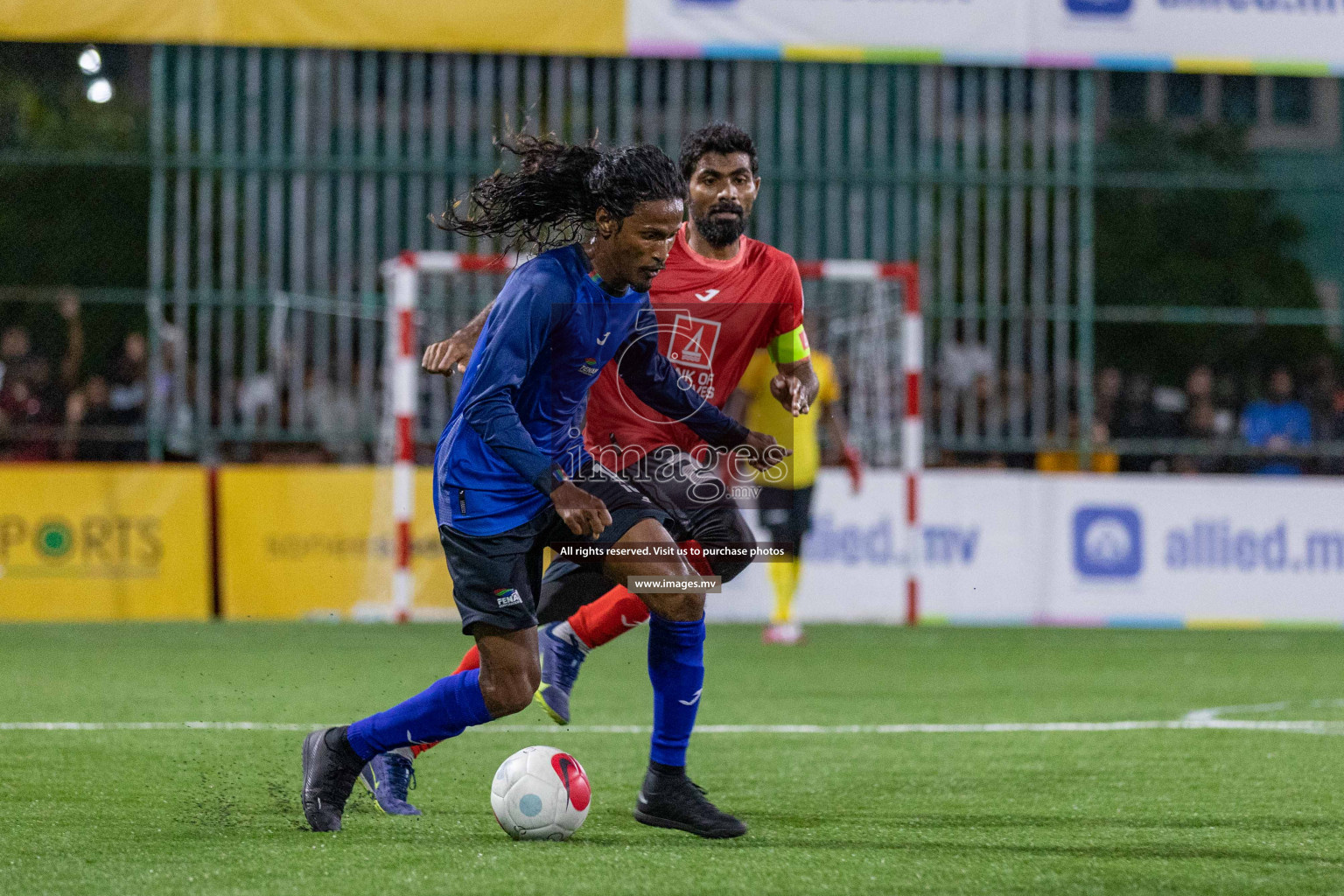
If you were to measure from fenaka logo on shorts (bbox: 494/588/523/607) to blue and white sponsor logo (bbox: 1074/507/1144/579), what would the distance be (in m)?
9.14

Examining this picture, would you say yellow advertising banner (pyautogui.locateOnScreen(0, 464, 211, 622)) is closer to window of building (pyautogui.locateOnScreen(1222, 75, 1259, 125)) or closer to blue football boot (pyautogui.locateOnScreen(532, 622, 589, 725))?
blue football boot (pyautogui.locateOnScreen(532, 622, 589, 725))

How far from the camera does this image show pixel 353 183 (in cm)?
1364

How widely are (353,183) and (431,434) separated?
2.11 meters

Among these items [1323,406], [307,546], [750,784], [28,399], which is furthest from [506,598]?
[1323,406]

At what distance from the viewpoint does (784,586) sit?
1133cm

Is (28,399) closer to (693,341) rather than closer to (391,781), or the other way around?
(693,341)

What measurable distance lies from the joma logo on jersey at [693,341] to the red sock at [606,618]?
80 centimetres

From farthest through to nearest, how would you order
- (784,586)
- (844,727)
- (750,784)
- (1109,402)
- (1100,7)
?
(1109,402) → (1100,7) → (784,586) → (844,727) → (750,784)

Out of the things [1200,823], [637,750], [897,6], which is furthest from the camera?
[897,6]

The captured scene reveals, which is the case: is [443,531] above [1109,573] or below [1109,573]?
above

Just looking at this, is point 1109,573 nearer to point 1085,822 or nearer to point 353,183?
point 353,183

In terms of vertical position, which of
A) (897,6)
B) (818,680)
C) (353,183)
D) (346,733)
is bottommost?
(818,680)

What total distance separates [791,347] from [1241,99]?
2624 centimetres

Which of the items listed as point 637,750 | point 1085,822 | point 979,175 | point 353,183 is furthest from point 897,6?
point 1085,822
